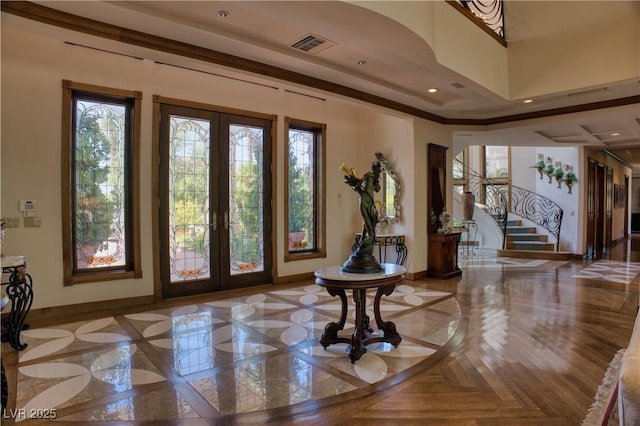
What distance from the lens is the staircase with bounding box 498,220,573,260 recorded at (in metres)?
8.98

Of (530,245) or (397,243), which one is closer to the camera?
(397,243)

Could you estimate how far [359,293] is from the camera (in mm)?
3160

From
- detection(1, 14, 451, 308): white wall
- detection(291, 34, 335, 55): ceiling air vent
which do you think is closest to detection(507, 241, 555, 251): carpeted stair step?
detection(1, 14, 451, 308): white wall

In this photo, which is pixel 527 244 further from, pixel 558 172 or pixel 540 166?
pixel 540 166

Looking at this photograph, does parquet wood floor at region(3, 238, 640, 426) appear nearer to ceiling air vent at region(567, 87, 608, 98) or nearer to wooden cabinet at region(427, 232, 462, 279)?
wooden cabinet at region(427, 232, 462, 279)

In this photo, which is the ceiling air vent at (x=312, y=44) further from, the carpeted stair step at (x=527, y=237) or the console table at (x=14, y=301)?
the carpeted stair step at (x=527, y=237)

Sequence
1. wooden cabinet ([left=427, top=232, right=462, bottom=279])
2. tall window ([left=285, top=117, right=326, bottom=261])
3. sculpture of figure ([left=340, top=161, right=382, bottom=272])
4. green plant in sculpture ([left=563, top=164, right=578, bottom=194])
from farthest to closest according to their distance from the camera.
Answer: green plant in sculpture ([left=563, top=164, right=578, bottom=194]) → wooden cabinet ([left=427, top=232, right=462, bottom=279]) → tall window ([left=285, top=117, right=326, bottom=261]) → sculpture of figure ([left=340, top=161, right=382, bottom=272])

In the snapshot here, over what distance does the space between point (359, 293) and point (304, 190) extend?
143 inches

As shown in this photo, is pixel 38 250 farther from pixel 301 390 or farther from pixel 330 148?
pixel 330 148

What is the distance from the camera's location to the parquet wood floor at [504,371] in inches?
89.9

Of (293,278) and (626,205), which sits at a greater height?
(626,205)

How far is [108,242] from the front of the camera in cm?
474

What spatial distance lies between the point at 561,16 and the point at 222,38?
415 cm

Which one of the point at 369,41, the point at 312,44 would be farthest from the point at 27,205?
the point at 369,41
